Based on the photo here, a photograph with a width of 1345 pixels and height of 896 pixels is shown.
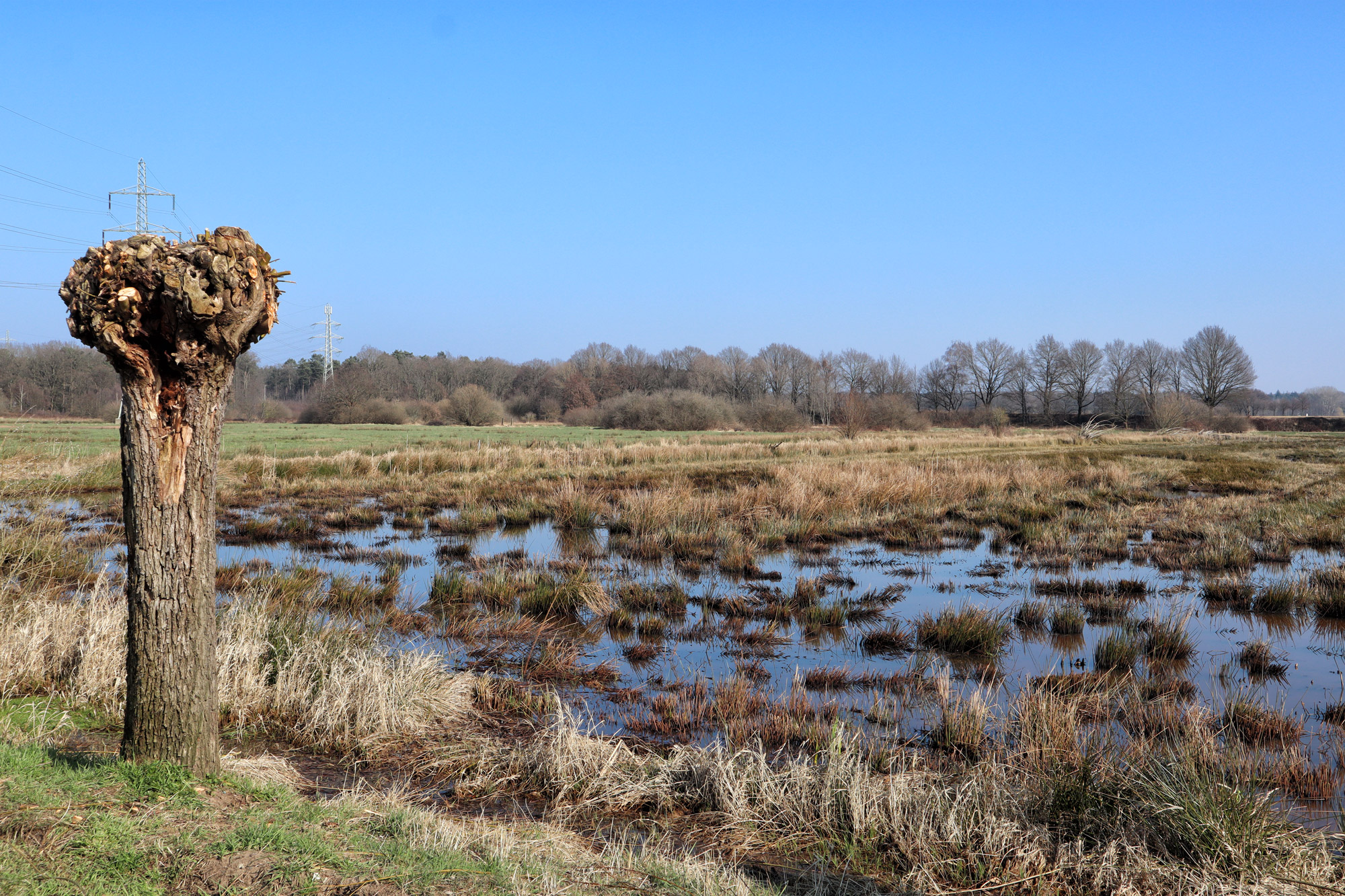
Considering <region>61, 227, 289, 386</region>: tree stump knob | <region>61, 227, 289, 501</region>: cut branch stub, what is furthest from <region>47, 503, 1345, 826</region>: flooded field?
<region>61, 227, 289, 386</region>: tree stump knob

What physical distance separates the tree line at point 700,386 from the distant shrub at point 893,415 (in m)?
0.20

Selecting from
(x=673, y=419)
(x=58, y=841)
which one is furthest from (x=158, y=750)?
(x=673, y=419)

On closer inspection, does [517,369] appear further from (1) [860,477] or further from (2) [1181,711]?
(2) [1181,711]

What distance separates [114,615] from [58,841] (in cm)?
412

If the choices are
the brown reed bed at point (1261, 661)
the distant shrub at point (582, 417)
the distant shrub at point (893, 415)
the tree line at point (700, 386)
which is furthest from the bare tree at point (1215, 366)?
the brown reed bed at point (1261, 661)

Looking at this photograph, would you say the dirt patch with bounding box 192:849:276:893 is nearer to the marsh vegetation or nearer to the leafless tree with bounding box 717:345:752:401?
the marsh vegetation

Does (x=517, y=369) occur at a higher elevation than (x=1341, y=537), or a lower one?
higher

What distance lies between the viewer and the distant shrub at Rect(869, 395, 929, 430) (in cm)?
6769

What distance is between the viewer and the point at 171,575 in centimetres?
354

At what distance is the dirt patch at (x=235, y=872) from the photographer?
2.84m

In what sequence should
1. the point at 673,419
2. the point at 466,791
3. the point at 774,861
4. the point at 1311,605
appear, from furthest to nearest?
the point at 673,419 → the point at 1311,605 → the point at 466,791 → the point at 774,861

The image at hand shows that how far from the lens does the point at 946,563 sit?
1309 centimetres

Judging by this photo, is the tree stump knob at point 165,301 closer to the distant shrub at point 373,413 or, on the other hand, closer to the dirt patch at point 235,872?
the dirt patch at point 235,872

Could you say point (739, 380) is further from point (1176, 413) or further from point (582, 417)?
point (1176, 413)
